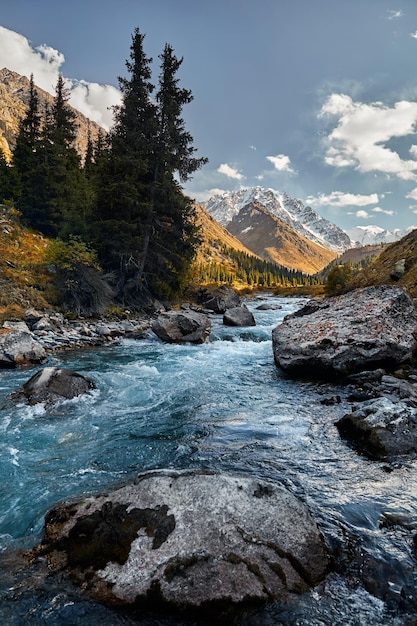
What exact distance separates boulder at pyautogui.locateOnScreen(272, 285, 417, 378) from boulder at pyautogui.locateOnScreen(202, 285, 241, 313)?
23711mm

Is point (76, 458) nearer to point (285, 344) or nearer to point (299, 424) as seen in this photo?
point (299, 424)

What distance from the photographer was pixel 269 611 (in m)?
3.62

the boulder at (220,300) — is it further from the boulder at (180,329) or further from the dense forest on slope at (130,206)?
the boulder at (180,329)

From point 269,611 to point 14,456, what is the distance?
246 inches

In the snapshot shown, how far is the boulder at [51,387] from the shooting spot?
10.4m

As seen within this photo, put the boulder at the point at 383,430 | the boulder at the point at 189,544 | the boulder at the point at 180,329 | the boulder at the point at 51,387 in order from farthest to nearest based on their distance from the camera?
1. the boulder at the point at 180,329
2. the boulder at the point at 51,387
3. the boulder at the point at 383,430
4. the boulder at the point at 189,544

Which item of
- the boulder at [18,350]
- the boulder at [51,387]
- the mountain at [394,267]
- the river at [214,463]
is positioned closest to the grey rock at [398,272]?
the mountain at [394,267]

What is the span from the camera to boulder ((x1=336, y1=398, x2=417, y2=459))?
23.1ft

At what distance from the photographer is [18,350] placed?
14203 millimetres

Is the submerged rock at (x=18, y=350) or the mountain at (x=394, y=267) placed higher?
the mountain at (x=394, y=267)

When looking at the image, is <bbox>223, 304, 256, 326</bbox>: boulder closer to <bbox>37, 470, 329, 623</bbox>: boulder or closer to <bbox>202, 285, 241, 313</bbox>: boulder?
<bbox>202, 285, 241, 313</bbox>: boulder

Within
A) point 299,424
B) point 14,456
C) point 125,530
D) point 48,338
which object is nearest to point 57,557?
point 125,530

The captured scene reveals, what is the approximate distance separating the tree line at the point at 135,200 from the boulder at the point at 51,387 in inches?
579

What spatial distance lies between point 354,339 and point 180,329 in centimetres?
1141
